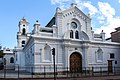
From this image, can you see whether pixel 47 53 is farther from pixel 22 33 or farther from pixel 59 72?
pixel 22 33

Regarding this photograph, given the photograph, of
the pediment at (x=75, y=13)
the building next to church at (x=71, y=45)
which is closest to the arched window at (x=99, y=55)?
the building next to church at (x=71, y=45)

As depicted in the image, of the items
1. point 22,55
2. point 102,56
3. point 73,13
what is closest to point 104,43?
point 102,56

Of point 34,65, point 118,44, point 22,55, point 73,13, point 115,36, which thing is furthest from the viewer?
point 22,55

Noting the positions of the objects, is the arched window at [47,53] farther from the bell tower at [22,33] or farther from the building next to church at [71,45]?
the bell tower at [22,33]

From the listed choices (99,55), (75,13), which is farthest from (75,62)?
(75,13)

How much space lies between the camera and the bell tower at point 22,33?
57478 millimetres

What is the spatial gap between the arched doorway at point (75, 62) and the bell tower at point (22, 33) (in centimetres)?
2382

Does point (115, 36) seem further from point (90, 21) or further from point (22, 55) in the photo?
point (22, 55)

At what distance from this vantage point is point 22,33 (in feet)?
192

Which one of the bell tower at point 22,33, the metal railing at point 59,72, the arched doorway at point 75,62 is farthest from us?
the bell tower at point 22,33

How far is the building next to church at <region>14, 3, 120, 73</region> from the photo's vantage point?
33531 mm

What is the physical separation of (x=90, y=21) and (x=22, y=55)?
24189mm

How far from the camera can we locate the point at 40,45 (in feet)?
109

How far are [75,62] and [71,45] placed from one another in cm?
316
